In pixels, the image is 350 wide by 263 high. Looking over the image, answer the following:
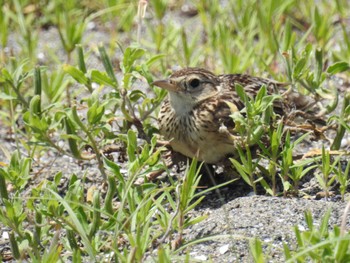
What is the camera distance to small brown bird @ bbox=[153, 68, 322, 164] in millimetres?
4512

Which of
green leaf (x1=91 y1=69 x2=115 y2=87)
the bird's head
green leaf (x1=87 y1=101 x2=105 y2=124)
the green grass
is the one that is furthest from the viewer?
the bird's head

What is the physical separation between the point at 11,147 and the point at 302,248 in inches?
96.6

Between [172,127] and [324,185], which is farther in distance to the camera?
[172,127]

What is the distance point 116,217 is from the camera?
3.82m

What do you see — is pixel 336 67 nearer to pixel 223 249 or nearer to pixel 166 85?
pixel 166 85

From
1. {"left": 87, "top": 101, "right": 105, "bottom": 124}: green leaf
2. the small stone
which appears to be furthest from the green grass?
the small stone

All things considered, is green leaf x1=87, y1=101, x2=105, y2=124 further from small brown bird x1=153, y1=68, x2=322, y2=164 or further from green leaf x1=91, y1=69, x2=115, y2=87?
small brown bird x1=153, y1=68, x2=322, y2=164

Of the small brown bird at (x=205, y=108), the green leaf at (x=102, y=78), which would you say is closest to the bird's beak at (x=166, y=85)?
the small brown bird at (x=205, y=108)

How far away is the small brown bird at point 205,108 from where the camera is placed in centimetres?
451

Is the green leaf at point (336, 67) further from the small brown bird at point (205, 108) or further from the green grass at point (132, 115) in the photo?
the small brown bird at point (205, 108)

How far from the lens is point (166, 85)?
180 inches

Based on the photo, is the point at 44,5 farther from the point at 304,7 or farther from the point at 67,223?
the point at 67,223

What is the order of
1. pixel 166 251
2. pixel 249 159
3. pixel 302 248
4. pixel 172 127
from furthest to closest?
pixel 172 127, pixel 249 159, pixel 166 251, pixel 302 248

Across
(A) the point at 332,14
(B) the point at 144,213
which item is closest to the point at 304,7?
(A) the point at 332,14
